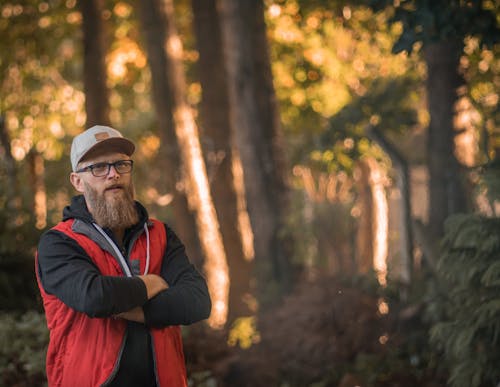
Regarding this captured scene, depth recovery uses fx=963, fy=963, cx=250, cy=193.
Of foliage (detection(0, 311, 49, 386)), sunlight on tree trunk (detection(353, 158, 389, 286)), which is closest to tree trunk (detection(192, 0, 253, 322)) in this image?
sunlight on tree trunk (detection(353, 158, 389, 286))

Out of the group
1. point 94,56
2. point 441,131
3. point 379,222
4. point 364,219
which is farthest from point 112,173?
point 364,219

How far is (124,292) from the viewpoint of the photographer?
4551mm

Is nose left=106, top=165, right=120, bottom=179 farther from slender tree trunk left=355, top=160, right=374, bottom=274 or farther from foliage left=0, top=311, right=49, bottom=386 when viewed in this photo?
slender tree trunk left=355, top=160, right=374, bottom=274

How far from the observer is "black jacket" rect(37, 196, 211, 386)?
4469 millimetres

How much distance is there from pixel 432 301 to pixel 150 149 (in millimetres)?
21019

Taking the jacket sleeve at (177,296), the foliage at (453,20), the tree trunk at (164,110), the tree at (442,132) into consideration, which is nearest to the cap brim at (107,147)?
the jacket sleeve at (177,296)

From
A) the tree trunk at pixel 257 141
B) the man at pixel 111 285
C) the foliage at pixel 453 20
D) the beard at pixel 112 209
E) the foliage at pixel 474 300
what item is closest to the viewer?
the man at pixel 111 285

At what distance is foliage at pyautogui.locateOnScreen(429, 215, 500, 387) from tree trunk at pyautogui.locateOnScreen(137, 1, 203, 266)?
9.23 meters

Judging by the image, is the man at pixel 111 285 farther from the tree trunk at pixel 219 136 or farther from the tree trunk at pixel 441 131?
the tree trunk at pixel 219 136

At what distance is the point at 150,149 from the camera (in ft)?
97.6

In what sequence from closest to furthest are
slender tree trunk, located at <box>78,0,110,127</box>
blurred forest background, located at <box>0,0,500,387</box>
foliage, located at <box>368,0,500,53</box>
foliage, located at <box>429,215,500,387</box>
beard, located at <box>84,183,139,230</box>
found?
beard, located at <box>84,183,139,230</box> < foliage, located at <box>429,215,500,387</box> < blurred forest background, located at <box>0,0,500,387</box> < foliage, located at <box>368,0,500,53</box> < slender tree trunk, located at <box>78,0,110,127</box>

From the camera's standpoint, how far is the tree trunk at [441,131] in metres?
11.0

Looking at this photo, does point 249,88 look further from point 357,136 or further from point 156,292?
point 156,292

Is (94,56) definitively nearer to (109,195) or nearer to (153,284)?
(109,195)
